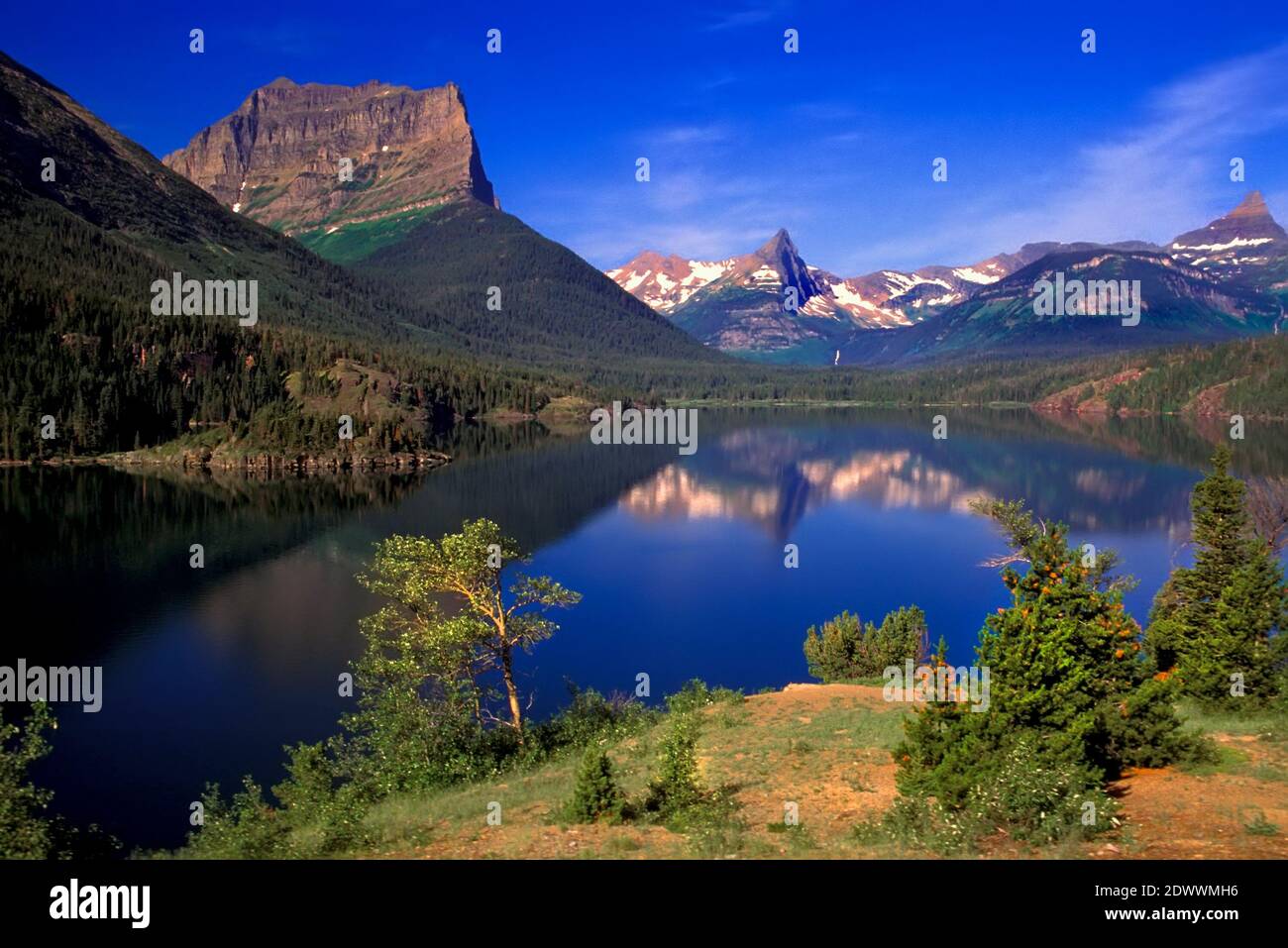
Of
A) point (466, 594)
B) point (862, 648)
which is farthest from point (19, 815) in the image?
point (862, 648)

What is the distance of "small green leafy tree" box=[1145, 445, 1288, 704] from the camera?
93.8ft

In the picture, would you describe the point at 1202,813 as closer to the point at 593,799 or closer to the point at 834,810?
the point at 834,810

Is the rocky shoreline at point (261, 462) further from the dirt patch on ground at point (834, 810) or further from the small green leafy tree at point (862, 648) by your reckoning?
the dirt patch on ground at point (834, 810)

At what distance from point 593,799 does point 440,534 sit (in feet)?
237

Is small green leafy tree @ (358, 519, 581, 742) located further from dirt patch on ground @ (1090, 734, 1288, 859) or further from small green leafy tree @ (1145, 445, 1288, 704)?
small green leafy tree @ (1145, 445, 1288, 704)

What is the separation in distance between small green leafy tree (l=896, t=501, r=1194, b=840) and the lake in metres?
27.0

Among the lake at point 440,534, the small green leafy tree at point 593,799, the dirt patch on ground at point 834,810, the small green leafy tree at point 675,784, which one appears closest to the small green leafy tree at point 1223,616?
the dirt patch on ground at point 834,810

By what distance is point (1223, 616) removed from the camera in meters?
29.4

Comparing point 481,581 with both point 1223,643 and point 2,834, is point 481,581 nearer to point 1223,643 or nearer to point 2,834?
point 2,834

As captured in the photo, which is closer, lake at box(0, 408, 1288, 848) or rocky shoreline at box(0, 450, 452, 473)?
lake at box(0, 408, 1288, 848)

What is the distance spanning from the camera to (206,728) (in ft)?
137

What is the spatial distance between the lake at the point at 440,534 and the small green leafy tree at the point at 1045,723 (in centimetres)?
2699

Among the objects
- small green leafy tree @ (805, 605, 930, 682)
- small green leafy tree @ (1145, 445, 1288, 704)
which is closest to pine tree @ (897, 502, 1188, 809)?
small green leafy tree @ (1145, 445, 1288, 704)

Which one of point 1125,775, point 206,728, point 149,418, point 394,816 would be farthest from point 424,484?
point 1125,775
